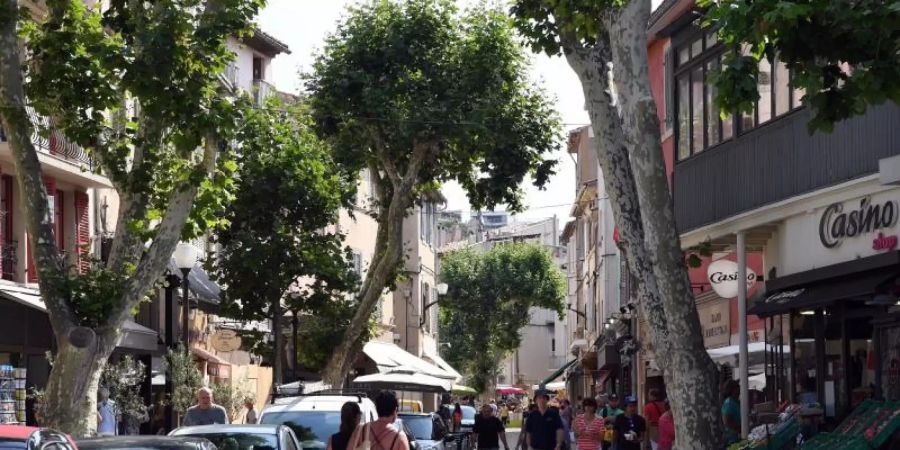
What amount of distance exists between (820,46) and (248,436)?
7.95m

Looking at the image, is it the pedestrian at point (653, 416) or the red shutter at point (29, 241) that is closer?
the pedestrian at point (653, 416)

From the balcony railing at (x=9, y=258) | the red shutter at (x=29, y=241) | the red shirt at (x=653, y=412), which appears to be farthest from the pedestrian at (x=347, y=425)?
the red shutter at (x=29, y=241)

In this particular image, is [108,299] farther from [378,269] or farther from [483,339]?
[483,339]

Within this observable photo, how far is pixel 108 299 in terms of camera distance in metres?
20.2

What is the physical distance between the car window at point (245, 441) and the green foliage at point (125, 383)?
36.2 feet

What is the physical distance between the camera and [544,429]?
23750mm

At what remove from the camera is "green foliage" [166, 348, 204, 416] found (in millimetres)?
29156

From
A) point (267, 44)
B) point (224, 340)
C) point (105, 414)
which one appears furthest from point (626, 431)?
point (267, 44)

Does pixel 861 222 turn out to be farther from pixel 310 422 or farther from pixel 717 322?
pixel 717 322

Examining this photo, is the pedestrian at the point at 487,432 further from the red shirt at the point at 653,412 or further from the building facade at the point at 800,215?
the building facade at the point at 800,215

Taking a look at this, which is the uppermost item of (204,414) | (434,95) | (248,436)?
(434,95)

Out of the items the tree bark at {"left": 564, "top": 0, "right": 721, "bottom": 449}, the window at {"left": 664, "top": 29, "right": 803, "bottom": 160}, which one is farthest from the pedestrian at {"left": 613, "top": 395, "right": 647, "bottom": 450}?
the tree bark at {"left": 564, "top": 0, "right": 721, "bottom": 449}

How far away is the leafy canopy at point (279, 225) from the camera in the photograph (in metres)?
36.3

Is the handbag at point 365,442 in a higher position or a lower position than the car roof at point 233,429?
higher
